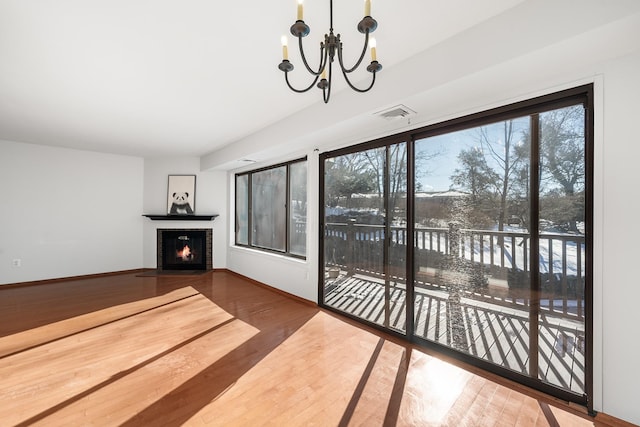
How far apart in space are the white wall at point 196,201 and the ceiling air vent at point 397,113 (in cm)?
462

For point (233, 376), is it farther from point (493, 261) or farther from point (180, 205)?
point (180, 205)

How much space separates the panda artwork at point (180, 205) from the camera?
6.11 metres

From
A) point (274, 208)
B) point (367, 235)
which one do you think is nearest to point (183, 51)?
point (367, 235)

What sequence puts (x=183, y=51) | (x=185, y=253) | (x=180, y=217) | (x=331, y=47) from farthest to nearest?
(x=185, y=253), (x=180, y=217), (x=183, y=51), (x=331, y=47)

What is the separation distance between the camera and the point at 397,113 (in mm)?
2570

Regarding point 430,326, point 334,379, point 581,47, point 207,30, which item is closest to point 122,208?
point 207,30

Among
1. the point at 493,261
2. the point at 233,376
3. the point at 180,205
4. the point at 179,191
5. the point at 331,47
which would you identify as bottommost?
the point at 233,376

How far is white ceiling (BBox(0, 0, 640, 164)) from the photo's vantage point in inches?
67.0

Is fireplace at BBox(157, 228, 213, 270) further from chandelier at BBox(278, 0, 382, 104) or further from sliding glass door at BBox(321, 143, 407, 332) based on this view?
chandelier at BBox(278, 0, 382, 104)

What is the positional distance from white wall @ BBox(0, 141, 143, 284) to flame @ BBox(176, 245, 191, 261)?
84 centimetres

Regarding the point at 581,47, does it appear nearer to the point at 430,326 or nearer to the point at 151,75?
the point at 430,326

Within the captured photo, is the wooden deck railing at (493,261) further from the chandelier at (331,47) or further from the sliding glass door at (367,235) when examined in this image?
the chandelier at (331,47)

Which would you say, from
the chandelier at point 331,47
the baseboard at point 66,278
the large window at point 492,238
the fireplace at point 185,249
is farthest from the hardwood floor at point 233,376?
the fireplace at point 185,249

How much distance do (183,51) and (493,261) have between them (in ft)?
10.1
